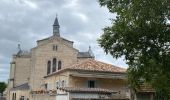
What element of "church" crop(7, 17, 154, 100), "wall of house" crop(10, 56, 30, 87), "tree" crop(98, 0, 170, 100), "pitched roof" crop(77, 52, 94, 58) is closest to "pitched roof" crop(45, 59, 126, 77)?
"church" crop(7, 17, 154, 100)

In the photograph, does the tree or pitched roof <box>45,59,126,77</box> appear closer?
the tree

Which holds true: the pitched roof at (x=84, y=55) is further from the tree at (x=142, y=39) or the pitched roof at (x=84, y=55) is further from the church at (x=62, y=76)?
the tree at (x=142, y=39)

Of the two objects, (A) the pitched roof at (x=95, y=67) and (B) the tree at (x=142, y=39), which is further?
(A) the pitched roof at (x=95, y=67)

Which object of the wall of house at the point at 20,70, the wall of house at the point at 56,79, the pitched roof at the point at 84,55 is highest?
the pitched roof at the point at 84,55

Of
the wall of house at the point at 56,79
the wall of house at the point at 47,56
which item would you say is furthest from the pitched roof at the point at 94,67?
the wall of house at the point at 47,56

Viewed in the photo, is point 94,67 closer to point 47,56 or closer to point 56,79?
point 56,79

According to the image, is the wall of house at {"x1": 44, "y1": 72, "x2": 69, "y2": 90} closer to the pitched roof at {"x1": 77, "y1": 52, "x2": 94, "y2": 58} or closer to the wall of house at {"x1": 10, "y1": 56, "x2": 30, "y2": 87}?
the pitched roof at {"x1": 77, "y1": 52, "x2": 94, "y2": 58}

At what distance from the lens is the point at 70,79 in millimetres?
42156

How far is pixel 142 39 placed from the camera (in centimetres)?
2228

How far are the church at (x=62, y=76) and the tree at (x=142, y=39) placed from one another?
4829 millimetres

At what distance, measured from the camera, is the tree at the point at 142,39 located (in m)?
21.1

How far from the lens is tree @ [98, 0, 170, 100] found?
69.2 feet

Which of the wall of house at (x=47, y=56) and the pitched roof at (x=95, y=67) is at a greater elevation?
the wall of house at (x=47, y=56)

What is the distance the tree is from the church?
4829mm
